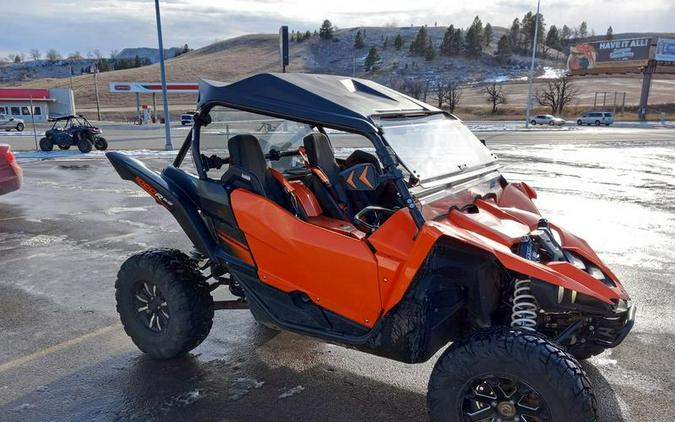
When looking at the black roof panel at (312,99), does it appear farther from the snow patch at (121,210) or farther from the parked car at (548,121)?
the parked car at (548,121)

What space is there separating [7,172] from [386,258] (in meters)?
8.04

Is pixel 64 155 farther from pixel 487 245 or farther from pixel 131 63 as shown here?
pixel 131 63

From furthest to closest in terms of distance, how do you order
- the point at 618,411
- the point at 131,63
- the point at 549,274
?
the point at 131,63 → the point at 618,411 → the point at 549,274

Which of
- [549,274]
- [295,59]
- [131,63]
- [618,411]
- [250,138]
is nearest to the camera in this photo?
[549,274]

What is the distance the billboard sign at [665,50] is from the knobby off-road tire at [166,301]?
214 feet

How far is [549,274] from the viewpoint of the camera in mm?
2654

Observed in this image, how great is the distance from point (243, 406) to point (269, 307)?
0.61m

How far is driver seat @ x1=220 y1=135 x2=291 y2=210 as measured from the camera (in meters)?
3.47

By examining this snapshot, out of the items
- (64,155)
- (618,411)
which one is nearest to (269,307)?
(618,411)

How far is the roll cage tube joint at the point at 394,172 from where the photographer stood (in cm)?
285

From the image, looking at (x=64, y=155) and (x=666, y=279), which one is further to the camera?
(x=64, y=155)

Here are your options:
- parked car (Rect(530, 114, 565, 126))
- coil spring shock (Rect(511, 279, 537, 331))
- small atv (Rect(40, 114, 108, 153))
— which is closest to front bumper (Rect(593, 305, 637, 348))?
coil spring shock (Rect(511, 279, 537, 331))

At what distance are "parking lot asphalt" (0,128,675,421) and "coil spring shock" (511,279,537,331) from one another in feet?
2.84

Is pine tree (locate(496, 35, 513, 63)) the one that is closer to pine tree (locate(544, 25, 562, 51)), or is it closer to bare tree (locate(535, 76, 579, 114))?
pine tree (locate(544, 25, 562, 51))
